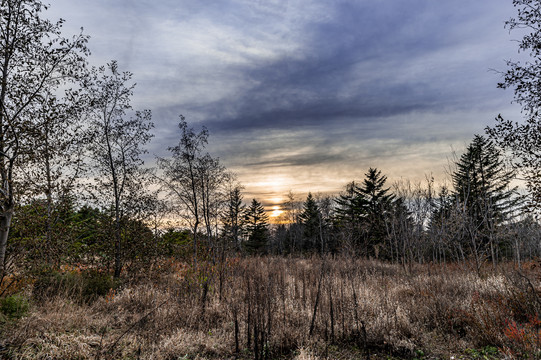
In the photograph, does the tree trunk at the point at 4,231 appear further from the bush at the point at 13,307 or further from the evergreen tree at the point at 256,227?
the evergreen tree at the point at 256,227

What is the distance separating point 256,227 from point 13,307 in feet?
113

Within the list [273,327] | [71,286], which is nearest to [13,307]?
[71,286]

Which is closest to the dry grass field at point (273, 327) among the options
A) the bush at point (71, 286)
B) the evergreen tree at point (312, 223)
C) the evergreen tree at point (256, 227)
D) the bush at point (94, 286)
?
the bush at point (71, 286)

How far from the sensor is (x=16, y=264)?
6.71 metres

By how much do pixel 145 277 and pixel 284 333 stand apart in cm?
812

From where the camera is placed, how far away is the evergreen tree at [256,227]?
39062mm

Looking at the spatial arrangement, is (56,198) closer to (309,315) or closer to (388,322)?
(309,315)

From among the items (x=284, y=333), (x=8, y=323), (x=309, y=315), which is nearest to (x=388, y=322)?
(x=309, y=315)

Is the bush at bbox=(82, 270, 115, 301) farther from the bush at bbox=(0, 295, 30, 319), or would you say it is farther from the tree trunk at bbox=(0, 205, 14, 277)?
the tree trunk at bbox=(0, 205, 14, 277)

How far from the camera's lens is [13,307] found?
620 cm

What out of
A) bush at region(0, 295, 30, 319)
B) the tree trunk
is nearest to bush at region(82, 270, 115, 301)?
bush at region(0, 295, 30, 319)

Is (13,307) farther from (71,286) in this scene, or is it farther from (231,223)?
(231,223)

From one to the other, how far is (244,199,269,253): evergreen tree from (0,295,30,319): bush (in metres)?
31.9

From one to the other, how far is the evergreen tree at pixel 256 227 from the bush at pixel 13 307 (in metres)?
31.9
